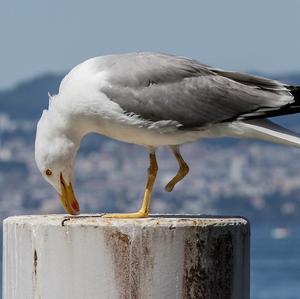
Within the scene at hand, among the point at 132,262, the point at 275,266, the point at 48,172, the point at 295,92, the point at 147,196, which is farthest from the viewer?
the point at 275,266

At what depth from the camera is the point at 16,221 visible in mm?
8195

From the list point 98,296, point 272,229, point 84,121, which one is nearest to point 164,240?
point 98,296

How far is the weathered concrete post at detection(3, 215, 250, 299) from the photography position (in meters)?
7.78

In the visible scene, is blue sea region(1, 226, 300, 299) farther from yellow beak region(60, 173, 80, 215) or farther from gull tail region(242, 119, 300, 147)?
yellow beak region(60, 173, 80, 215)

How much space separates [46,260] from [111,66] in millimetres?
1943

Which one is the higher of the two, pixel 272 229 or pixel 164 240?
pixel 164 240

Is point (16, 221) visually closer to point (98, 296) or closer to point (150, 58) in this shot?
point (98, 296)

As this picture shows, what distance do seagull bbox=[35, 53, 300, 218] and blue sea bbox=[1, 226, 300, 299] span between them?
4948cm

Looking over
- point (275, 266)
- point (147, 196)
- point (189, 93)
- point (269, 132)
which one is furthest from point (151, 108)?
point (275, 266)

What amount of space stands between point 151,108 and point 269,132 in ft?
2.61

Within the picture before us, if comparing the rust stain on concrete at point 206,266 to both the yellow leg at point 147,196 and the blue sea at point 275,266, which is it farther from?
the blue sea at point 275,266

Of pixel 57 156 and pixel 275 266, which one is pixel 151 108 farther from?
pixel 275 266

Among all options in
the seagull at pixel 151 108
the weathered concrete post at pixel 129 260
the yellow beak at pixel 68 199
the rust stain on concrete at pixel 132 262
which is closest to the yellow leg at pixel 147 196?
the seagull at pixel 151 108

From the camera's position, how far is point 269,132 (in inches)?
368
